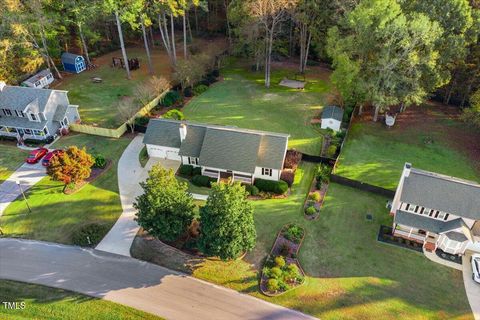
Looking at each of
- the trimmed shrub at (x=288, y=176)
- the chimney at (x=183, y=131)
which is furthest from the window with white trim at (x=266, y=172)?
the chimney at (x=183, y=131)

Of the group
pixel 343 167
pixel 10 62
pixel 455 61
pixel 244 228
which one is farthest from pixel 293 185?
pixel 10 62

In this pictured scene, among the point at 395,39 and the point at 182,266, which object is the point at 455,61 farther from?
the point at 182,266

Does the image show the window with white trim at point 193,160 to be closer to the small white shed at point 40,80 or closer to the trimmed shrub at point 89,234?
the trimmed shrub at point 89,234

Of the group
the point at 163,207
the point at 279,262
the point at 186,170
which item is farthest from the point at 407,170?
the point at 186,170

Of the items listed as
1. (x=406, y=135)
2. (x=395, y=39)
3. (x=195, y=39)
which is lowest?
(x=406, y=135)

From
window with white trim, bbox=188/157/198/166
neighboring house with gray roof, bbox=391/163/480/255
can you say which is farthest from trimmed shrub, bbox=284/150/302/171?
neighboring house with gray roof, bbox=391/163/480/255
